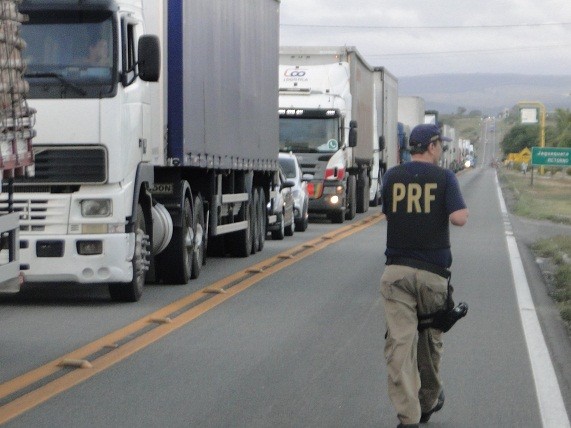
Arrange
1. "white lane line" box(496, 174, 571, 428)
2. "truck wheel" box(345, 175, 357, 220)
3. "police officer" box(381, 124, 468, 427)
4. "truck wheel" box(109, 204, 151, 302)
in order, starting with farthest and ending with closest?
"truck wheel" box(345, 175, 357, 220) → "truck wheel" box(109, 204, 151, 302) → "white lane line" box(496, 174, 571, 428) → "police officer" box(381, 124, 468, 427)

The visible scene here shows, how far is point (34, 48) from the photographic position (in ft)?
44.0

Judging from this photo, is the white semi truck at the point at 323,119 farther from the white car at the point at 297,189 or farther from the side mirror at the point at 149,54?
the side mirror at the point at 149,54

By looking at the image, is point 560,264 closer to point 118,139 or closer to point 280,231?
point 280,231

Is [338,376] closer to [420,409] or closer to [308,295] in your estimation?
[420,409]

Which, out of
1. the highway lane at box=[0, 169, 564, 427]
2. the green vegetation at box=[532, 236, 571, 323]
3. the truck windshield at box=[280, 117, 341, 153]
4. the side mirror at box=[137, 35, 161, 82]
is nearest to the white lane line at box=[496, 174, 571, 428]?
the highway lane at box=[0, 169, 564, 427]

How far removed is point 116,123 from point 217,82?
14.4 ft

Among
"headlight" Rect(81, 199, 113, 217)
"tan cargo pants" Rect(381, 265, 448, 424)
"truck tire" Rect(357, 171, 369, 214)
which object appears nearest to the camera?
"tan cargo pants" Rect(381, 265, 448, 424)

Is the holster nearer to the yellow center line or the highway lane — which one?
the highway lane

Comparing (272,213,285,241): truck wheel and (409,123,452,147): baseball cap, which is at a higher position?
(409,123,452,147): baseball cap

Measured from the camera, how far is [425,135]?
7.65 meters

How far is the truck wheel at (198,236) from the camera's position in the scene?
16.7 metres

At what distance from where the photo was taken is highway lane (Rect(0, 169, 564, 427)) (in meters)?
8.23

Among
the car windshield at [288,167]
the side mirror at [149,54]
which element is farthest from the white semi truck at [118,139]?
the car windshield at [288,167]

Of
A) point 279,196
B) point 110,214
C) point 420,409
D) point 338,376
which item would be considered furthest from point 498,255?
point 420,409
